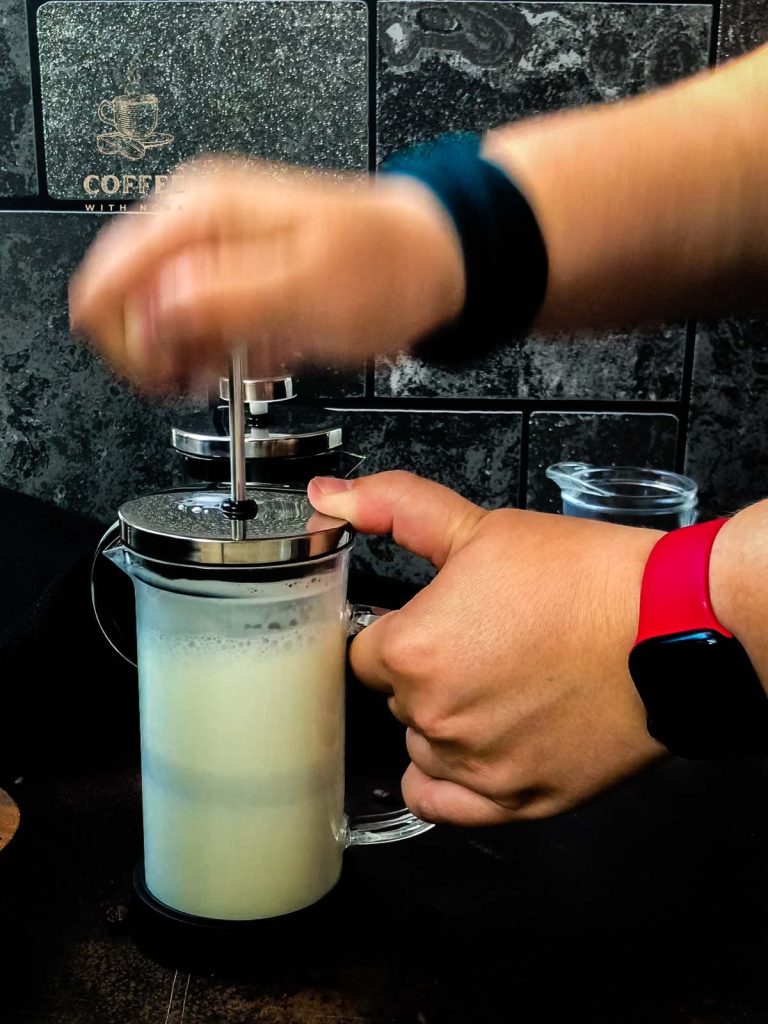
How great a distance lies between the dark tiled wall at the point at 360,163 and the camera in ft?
3.89

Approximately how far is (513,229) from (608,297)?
0.13 m

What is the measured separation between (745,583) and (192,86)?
37.8 inches

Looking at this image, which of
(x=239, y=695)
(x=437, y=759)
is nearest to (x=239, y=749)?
(x=239, y=695)

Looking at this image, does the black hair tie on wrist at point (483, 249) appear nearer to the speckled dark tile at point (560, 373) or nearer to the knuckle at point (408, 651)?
the knuckle at point (408, 651)

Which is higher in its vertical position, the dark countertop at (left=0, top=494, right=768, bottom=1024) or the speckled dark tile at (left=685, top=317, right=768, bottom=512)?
the speckled dark tile at (left=685, top=317, right=768, bottom=512)

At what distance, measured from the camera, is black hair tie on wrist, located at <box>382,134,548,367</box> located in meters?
0.60

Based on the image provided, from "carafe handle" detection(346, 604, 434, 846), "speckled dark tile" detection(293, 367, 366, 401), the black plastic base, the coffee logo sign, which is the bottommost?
the black plastic base

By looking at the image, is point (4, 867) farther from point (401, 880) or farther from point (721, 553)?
point (721, 553)

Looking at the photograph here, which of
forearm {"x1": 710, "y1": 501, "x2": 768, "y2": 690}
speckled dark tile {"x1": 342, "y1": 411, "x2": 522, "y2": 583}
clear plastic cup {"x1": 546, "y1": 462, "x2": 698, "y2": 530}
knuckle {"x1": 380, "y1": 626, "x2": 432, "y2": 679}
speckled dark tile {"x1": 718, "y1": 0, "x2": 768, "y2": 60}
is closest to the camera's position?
forearm {"x1": 710, "y1": 501, "x2": 768, "y2": 690}

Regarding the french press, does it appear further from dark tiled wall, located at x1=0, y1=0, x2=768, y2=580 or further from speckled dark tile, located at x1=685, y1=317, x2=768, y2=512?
speckled dark tile, located at x1=685, y1=317, x2=768, y2=512

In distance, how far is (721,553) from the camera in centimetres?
53

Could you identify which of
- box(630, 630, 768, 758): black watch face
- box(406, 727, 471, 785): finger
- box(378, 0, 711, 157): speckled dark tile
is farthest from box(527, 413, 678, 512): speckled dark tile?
box(630, 630, 768, 758): black watch face

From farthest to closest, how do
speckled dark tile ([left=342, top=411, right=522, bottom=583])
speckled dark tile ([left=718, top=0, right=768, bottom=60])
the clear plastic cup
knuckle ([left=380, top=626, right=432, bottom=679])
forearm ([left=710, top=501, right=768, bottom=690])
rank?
1. speckled dark tile ([left=342, top=411, right=522, bottom=583])
2. speckled dark tile ([left=718, top=0, right=768, bottom=60])
3. the clear plastic cup
4. knuckle ([left=380, top=626, right=432, bottom=679])
5. forearm ([left=710, top=501, right=768, bottom=690])

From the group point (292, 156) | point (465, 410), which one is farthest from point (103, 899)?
point (292, 156)
